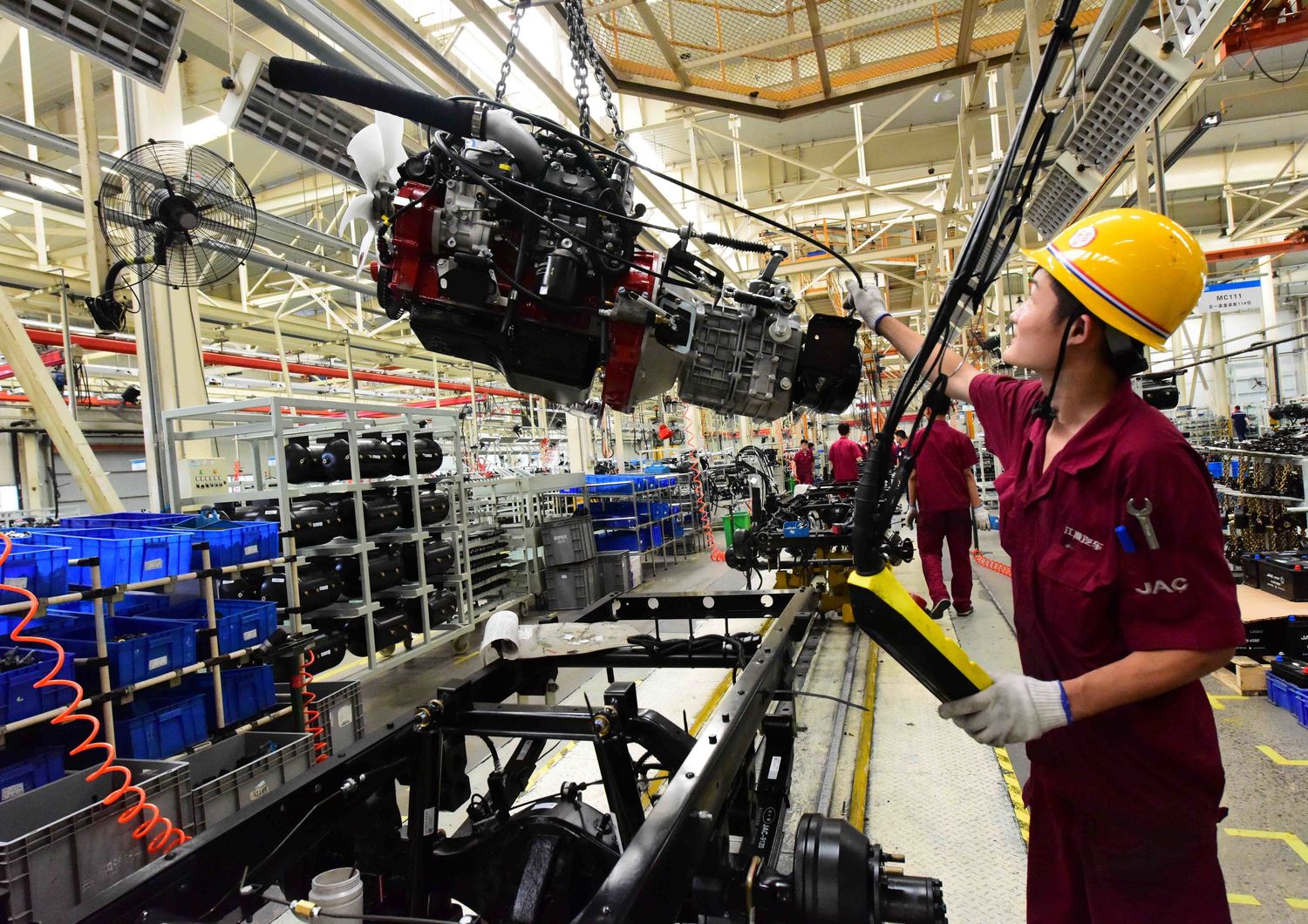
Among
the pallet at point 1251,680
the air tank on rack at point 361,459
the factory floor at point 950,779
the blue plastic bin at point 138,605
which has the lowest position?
the factory floor at point 950,779

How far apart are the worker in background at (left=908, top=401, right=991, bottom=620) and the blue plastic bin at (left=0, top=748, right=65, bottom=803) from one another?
5.15 m

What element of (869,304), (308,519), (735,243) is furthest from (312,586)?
(869,304)

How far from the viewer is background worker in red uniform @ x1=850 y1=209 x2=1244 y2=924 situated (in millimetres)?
1121

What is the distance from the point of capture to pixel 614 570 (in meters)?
8.16

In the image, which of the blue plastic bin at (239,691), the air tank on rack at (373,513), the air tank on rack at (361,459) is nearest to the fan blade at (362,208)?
the blue plastic bin at (239,691)

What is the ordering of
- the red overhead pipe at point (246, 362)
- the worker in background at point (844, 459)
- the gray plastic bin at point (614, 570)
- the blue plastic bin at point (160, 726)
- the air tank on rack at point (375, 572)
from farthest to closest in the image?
the worker in background at point (844, 459)
the gray plastic bin at point (614, 570)
the red overhead pipe at point (246, 362)
the air tank on rack at point (375, 572)
the blue plastic bin at point (160, 726)

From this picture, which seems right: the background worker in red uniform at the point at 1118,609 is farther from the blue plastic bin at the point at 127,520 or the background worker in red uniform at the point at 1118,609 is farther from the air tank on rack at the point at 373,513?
the air tank on rack at the point at 373,513

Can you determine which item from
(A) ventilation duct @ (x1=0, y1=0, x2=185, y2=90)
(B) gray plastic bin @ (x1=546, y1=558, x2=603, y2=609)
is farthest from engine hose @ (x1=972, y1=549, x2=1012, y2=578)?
(A) ventilation duct @ (x1=0, y1=0, x2=185, y2=90)

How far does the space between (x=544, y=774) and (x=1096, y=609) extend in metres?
2.68

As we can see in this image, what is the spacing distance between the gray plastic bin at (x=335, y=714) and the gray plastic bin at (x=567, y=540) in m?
3.45

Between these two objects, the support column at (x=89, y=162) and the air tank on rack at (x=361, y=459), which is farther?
the air tank on rack at (x=361, y=459)

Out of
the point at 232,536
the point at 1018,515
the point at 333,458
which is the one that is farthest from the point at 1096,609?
the point at 333,458

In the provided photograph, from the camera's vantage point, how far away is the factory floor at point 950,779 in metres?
2.18

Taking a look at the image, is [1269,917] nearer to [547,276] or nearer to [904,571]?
[547,276]
